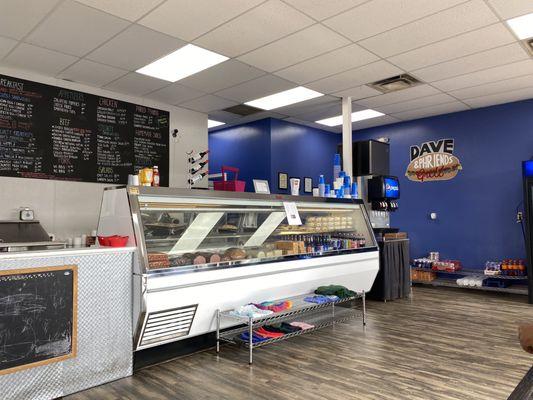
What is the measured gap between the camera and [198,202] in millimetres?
3521

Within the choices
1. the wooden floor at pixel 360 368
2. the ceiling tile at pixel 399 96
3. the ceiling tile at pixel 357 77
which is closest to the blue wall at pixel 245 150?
the ceiling tile at pixel 399 96

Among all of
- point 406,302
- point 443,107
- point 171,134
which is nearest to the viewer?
point 406,302

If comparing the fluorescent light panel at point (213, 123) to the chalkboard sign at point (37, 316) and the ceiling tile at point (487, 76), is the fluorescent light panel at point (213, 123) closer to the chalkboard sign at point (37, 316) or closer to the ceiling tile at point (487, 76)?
the ceiling tile at point (487, 76)

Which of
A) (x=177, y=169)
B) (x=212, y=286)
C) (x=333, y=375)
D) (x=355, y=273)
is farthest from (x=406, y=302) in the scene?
(x=177, y=169)

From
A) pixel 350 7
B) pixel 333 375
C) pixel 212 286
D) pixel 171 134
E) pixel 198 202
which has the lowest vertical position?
pixel 333 375

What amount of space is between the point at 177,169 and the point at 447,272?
15.9 feet

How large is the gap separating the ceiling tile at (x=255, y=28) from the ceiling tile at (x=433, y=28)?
35.0 inches

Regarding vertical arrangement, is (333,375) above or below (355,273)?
below

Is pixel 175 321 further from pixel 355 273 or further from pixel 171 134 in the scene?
pixel 171 134

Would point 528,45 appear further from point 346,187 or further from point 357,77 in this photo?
point 346,187

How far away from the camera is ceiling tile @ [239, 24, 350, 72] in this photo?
414cm

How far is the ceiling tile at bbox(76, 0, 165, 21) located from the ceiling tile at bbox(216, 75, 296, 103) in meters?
2.06

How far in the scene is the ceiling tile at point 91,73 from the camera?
15.8 feet

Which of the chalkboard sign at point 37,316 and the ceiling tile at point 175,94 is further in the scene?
the ceiling tile at point 175,94
